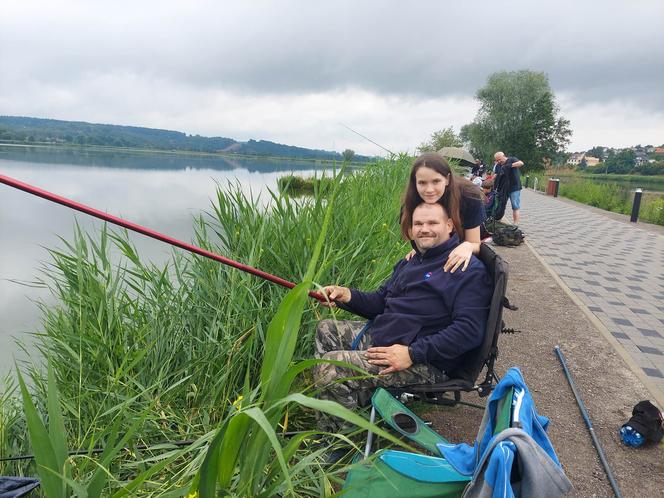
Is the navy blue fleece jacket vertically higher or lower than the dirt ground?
higher

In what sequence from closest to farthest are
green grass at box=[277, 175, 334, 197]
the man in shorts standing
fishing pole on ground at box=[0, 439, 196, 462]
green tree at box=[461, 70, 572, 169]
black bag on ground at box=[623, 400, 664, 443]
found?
1. fishing pole on ground at box=[0, 439, 196, 462]
2. black bag on ground at box=[623, 400, 664, 443]
3. green grass at box=[277, 175, 334, 197]
4. the man in shorts standing
5. green tree at box=[461, 70, 572, 169]

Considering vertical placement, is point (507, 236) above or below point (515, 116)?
below

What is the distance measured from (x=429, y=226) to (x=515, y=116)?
191 ft

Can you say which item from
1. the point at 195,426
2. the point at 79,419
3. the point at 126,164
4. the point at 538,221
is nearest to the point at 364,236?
the point at 195,426

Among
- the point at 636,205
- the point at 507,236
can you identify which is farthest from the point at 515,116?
the point at 507,236

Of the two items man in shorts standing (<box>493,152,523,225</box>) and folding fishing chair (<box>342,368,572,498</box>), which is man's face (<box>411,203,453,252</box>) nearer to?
folding fishing chair (<box>342,368,572,498</box>)

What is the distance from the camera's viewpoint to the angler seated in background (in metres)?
2.15

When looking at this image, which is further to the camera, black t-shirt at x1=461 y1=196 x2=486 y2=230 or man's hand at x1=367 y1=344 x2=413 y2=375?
black t-shirt at x1=461 y1=196 x2=486 y2=230

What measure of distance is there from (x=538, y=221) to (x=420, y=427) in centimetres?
1380

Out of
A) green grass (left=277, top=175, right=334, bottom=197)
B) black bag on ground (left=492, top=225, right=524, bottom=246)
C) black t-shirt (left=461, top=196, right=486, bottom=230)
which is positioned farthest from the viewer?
black bag on ground (left=492, top=225, right=524, bottom=246)

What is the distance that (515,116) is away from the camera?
54.2 meters

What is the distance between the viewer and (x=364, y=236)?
4.15 meters

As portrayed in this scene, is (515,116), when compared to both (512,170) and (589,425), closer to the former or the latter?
(512,170)

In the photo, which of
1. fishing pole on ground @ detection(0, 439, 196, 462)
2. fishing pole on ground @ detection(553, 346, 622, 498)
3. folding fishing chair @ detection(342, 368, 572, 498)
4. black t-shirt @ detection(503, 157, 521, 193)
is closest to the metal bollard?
black t-shirt @ detection(503, 157, 521, 193)
